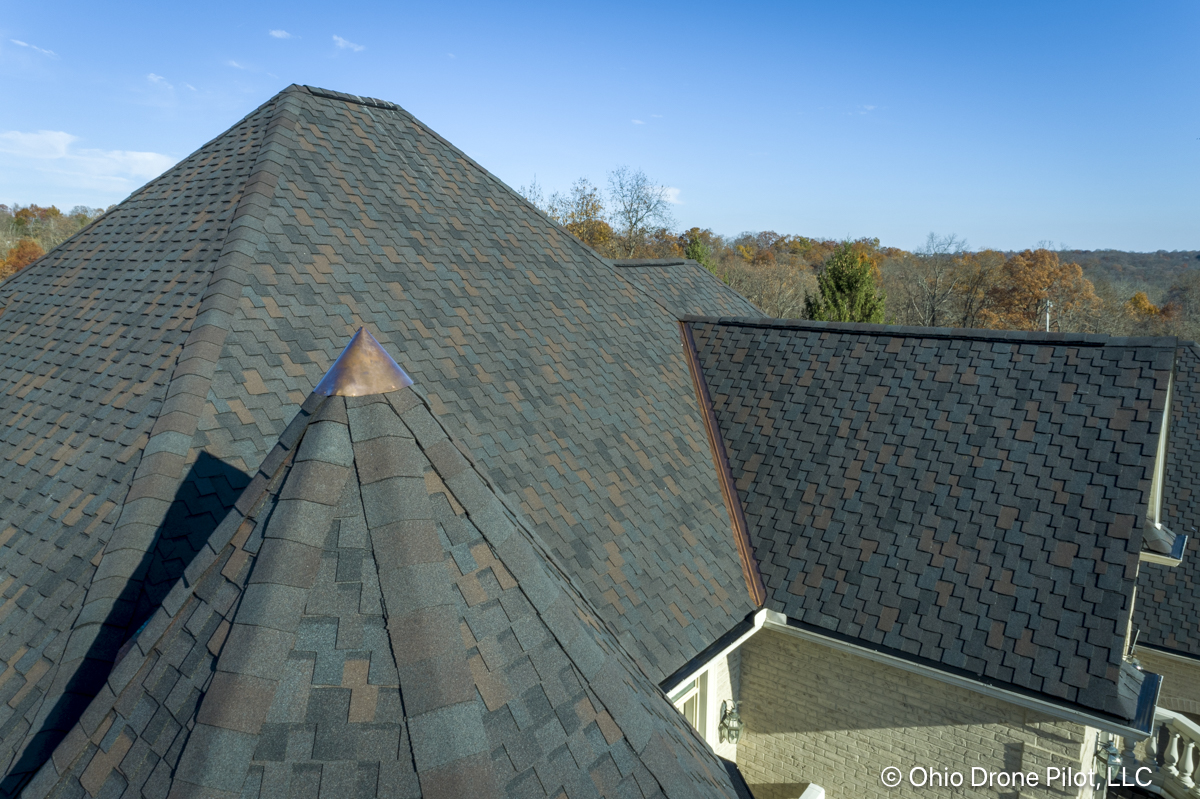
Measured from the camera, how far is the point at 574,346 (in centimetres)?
1107

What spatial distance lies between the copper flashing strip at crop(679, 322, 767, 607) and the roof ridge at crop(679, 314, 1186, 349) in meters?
1.24

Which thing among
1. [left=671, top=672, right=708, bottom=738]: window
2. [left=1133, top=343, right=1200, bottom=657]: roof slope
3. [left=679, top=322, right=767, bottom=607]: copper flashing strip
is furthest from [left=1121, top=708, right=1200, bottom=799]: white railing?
[left=671, top=672, right=708, bottom=738]: window

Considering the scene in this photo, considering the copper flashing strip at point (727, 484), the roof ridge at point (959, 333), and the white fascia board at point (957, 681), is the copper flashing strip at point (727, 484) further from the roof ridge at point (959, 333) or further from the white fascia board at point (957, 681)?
the roof ridge at point (959, 333)

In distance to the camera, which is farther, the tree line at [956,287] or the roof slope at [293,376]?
the tree line at [956,287]

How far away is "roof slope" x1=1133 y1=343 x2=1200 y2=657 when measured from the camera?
15.5 meters

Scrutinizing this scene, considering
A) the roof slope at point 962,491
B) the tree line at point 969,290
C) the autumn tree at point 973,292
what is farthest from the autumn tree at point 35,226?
the autumn tree at point 973,292

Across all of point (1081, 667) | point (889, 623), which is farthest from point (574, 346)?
point (1081, 667)

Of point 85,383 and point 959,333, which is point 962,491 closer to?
point 959,333

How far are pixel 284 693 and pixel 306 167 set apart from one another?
→ 8.85 meters

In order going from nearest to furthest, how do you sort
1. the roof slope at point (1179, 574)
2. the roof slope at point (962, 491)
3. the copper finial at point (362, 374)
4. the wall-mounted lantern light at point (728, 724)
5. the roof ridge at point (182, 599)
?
the roof ridge at point (182, 599) < the copper finial at point (362, 374) < the roof slope at point (962, 491) < the wall-mounted lantern light at point (728, 724) < the roof slope at point (1179, 574)

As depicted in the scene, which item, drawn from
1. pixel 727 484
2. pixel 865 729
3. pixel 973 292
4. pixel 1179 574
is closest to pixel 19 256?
pixel 727 484

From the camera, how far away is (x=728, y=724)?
10117 mm

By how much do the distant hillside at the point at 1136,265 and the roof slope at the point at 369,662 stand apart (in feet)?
324

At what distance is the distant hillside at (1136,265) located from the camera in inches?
3767
